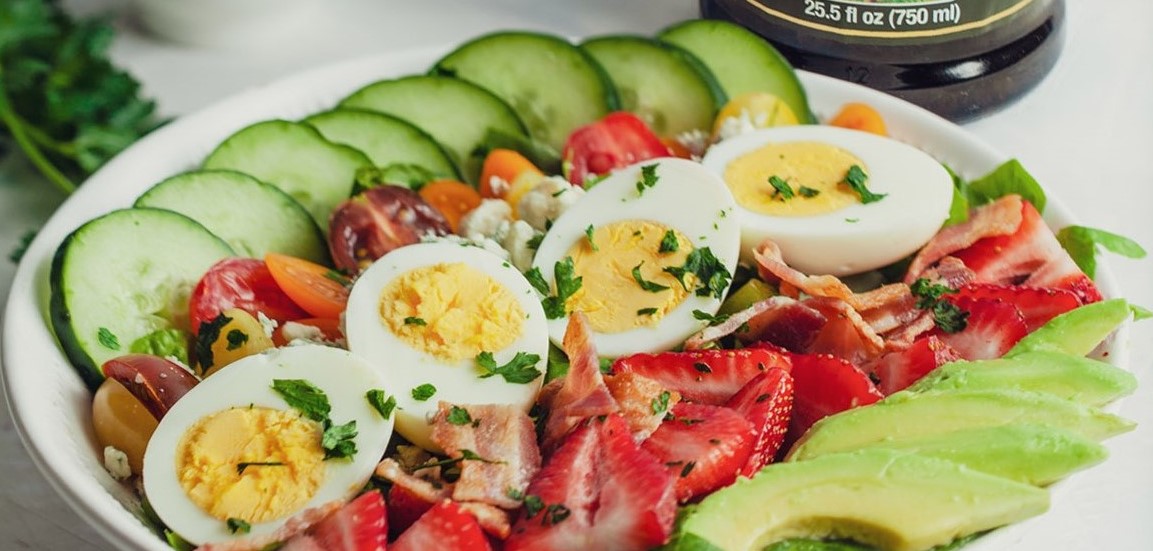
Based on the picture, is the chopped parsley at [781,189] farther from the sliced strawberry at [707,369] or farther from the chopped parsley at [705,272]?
the sliced strawberry at [707,369]

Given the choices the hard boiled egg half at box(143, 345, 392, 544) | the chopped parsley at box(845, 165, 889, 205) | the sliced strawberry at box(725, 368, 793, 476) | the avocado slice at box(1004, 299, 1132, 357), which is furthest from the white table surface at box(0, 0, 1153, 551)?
the chopped parsley at box(845, 165, 889, 205)

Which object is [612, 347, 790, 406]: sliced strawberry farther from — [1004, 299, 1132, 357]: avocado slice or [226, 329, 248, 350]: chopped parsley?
[226, 329, 248, 350]: chopped parsley

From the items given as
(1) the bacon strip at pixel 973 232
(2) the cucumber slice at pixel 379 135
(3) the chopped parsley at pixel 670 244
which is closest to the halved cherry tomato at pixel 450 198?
(2) the cucumber slice at pixel 379 135

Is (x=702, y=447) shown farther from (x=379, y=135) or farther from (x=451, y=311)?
(x=379, y=135)

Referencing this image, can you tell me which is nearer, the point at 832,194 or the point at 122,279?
the point at 122,279

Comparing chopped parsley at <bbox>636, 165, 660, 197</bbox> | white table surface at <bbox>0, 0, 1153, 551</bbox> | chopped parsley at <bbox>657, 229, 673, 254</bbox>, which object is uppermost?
chopped parsley at <bbox>636, 165, 660, 197</bbox>

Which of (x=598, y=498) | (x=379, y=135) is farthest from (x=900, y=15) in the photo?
(x=598, y=498)

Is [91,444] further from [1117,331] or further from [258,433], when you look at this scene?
[1117,331]
